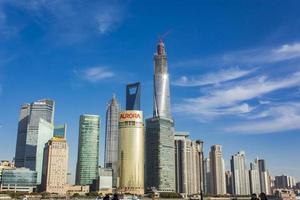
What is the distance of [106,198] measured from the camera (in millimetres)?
31547

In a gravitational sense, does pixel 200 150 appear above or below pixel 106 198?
above

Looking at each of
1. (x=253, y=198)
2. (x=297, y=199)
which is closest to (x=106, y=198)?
(x=253, y=198)

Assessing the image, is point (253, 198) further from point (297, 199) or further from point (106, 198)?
point (297, 199)

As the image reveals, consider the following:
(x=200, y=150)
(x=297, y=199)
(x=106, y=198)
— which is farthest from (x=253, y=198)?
(x=297, y=199)

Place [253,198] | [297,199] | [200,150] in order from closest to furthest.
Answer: [253,198], [200,150], [297,199]

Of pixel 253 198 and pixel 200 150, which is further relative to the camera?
pixel 200 150

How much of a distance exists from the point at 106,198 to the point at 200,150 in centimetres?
3260

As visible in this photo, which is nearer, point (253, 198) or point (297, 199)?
point (253, 198)

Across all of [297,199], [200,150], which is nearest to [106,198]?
[200,150]

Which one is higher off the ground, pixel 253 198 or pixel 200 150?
pixel 200 150

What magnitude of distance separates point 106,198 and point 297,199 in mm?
77839

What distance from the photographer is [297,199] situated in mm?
95750

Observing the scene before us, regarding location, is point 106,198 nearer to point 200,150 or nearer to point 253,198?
point 253,198

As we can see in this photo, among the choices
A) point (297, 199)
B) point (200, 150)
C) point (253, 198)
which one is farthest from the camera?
point (297, 199)
